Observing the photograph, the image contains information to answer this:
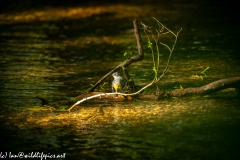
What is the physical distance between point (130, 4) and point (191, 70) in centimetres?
1964

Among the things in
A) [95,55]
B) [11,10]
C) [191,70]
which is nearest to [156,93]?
[191,70]

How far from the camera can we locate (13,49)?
51.4 feet

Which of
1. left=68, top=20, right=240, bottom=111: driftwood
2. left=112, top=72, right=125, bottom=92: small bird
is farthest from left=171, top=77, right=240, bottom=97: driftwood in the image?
left=112, top=72, right=125, bottom=92: small bird

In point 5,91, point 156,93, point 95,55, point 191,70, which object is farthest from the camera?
point 95,55

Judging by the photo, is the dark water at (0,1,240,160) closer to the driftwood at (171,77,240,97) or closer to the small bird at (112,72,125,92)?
the driftwood at (171,77,240,97)

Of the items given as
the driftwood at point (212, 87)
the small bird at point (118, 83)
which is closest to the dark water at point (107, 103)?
the driftwood at point (212, 87)

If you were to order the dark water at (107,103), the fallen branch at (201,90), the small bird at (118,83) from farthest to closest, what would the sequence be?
1. the small bird at (118,83)
2. the fallen branch at (201,90)
3. the dark water at (107,103)

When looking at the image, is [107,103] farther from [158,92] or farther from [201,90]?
[201,90]

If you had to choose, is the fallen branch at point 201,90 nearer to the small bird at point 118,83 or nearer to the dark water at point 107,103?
the dark water at point 107,103

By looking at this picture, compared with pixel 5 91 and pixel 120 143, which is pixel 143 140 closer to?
pixel 120 143

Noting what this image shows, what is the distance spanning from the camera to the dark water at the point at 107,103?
6.89 meters

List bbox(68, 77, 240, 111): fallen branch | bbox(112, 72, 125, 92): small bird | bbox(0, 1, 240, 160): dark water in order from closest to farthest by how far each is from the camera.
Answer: bbox(0, 1, 240, 160): dark water, bbox(68, 77, 240, 111): fallen branch, bbox(112, 72, 125, 92): small bird

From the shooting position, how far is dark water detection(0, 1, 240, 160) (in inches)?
271

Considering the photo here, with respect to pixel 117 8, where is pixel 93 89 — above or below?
below
